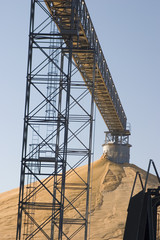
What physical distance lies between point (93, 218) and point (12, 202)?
9.97 metres

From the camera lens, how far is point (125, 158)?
6041 centimetres

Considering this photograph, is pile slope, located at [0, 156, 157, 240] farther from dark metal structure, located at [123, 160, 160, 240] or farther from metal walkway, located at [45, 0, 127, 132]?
dark metal structure, located at [123, 160, 160, 240]

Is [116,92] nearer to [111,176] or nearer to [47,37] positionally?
[111,176]

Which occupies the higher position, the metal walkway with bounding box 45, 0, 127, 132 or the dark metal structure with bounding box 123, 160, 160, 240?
the metal walkway with bounding box 45, 0, 127, 132

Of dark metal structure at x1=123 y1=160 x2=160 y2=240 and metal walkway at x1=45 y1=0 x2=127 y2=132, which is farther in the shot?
metal walkway at x1=45 y1=0 x2=127 y2=132

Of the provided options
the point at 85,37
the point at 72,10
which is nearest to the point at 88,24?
the point at 85,37

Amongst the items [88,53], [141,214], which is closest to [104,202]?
[88,53]

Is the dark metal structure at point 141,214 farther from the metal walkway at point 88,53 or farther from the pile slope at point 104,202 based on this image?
the pile slope at point 104,202

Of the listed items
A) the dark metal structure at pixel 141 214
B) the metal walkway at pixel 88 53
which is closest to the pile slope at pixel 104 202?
the metal walkway at pixel 88 53

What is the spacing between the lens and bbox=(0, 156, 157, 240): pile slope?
4519 cm

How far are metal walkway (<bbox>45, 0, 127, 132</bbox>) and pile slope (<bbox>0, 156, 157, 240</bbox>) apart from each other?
6966 mm

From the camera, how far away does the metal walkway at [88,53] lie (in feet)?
100

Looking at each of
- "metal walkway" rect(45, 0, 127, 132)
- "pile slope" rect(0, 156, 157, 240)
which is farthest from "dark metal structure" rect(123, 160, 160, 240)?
"pile slope" rect(0, 156, 157, 240)

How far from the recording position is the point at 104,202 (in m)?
50.9
